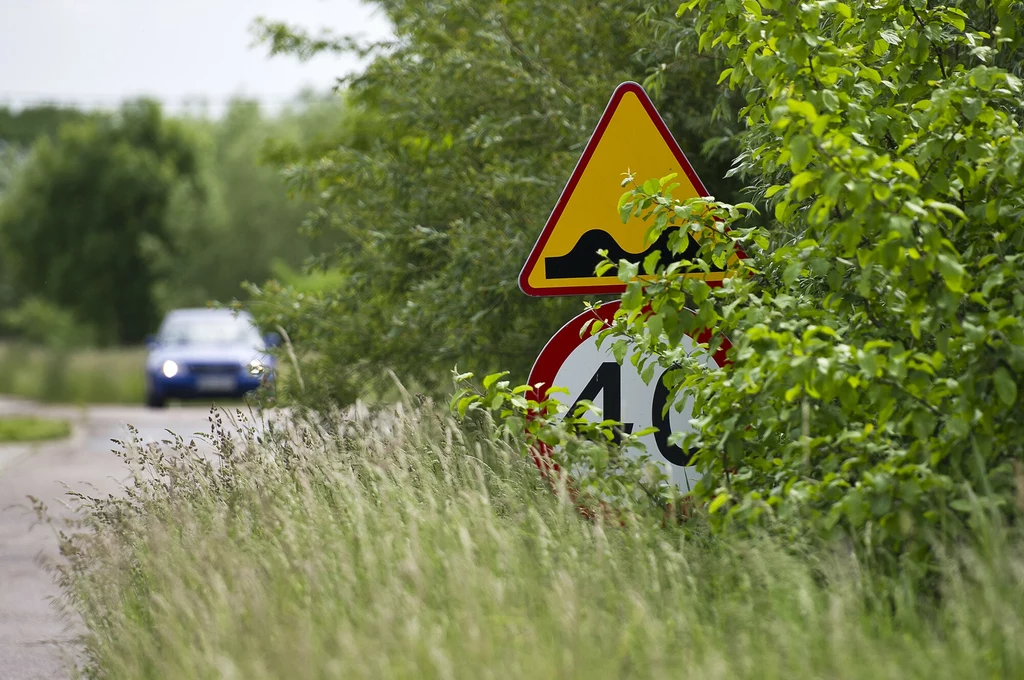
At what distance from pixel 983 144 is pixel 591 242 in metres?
1.49

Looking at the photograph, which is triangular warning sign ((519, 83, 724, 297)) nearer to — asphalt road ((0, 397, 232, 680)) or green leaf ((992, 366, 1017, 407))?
green leaf ((992, 366, 1017, 407))

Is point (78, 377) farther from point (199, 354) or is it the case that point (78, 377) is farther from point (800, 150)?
point (800, 150)

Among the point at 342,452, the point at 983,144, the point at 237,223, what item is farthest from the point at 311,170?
the point at 237,223

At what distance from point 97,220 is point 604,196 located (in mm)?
45351

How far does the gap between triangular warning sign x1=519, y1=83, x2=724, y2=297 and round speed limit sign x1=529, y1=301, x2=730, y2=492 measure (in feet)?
0.78

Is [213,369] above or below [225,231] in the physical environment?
below

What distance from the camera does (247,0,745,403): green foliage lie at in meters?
7.04

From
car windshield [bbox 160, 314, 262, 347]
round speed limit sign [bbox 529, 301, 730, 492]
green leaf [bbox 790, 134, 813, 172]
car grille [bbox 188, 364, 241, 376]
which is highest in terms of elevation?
green leaf [bbox 790, 134, 813, 172]

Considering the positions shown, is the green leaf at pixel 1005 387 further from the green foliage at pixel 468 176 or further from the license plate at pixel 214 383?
the license plate at pixel 214 383

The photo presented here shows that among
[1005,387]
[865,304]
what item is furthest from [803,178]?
[1005,387]

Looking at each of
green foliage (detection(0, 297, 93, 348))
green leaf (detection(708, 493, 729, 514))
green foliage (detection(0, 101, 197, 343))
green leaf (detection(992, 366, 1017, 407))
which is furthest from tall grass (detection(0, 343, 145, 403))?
green leaf (detection(992, 366, 1017, 407))

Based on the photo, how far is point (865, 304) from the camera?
4.00 meters

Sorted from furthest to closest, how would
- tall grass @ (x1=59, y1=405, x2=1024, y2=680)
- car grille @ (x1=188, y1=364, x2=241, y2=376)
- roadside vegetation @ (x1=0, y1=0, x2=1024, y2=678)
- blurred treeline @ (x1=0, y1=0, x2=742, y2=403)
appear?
1. car grille @ (x1=188, y1=364, x2=241, y2=376)
2. blurred treeline @ (x1=0, y1=0, x2=742, y2=403)
3. roadside vegetation @ (x1=0, y1=0, x2=1024, y2=678)
4. tall grass @ (x1=59, y1=405, x2=1024, y2=680)

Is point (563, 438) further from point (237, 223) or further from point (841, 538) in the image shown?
point (237, 223)
